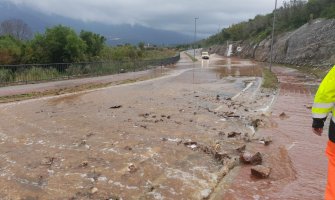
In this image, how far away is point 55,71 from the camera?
24359 mm

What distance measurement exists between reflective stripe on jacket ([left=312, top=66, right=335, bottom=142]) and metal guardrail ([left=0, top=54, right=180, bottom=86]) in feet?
63.3

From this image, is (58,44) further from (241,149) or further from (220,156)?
(220,156)

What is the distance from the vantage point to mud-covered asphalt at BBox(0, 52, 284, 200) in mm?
5711

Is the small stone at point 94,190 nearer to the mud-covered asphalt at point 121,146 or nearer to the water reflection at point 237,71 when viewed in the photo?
the mud-covered asphalt at point 121,146

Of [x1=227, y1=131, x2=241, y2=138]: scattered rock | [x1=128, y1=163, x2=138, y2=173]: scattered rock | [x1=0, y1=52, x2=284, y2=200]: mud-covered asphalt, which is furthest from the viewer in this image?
[x1=227, y1=131, x2=241, y2=138]: scattered rock

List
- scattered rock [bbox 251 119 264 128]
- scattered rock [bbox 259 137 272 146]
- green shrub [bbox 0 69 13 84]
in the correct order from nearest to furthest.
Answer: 1. scattered rock [bbox 259 137 272 146]
2. scattered rock [bbox 251 119 264 128]
3. green shrub [bbox 0 69 13 84]

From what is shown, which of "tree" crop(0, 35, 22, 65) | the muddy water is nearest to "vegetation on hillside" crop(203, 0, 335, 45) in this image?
"tree" crop(0, 35, 22, 65)

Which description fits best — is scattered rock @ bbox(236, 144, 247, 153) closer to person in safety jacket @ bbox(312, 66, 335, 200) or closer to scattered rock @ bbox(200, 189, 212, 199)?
scattered rock @ bbox(200, 189, 212, 199)

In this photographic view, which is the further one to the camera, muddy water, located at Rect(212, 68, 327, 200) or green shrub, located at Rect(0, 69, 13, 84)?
green shrub, located at Rect(0, 69, 13, 84)

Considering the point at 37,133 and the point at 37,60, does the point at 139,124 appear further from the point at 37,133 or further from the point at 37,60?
the point at 37,60

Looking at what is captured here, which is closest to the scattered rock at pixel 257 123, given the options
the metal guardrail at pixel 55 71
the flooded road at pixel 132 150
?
the flooded road at pixel 132 150

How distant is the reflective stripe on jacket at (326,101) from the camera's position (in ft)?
12.0

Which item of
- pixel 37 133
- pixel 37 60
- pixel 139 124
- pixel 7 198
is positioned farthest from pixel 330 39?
pixel 7 198

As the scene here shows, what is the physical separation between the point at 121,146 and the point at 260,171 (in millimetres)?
3022
